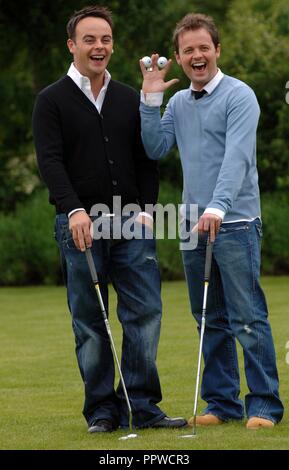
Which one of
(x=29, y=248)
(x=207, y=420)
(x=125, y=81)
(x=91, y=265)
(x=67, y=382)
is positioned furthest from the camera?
(x=125, y=81)

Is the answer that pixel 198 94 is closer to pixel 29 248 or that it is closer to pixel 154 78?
pixel 154 78

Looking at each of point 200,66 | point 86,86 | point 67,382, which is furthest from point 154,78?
point 67,382

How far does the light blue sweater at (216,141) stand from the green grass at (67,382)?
3.98ft

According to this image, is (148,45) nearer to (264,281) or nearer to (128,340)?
(264,281)

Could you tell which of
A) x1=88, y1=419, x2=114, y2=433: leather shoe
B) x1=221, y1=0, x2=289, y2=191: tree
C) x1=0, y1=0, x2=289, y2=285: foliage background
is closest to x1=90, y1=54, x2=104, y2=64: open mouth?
x1=88, y1=419, x2=114, y2=433: leather shoe

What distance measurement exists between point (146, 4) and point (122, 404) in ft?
70.1

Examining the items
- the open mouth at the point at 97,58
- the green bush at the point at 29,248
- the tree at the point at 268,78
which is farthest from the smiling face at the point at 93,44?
the tree at the point at 268,78

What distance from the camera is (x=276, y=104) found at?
22094 millimetres

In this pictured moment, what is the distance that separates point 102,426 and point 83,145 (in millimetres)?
1522

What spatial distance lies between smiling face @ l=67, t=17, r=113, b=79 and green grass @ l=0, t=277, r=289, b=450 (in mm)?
1984

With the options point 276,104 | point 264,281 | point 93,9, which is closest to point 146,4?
point 276,104

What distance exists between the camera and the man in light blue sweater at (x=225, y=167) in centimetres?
695

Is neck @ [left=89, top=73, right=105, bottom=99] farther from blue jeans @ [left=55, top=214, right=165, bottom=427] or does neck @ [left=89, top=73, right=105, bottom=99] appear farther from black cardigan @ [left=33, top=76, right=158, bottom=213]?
blue jeans @ [left=55, top=214, right=165, bottom=427]

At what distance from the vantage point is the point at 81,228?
6773 mm
